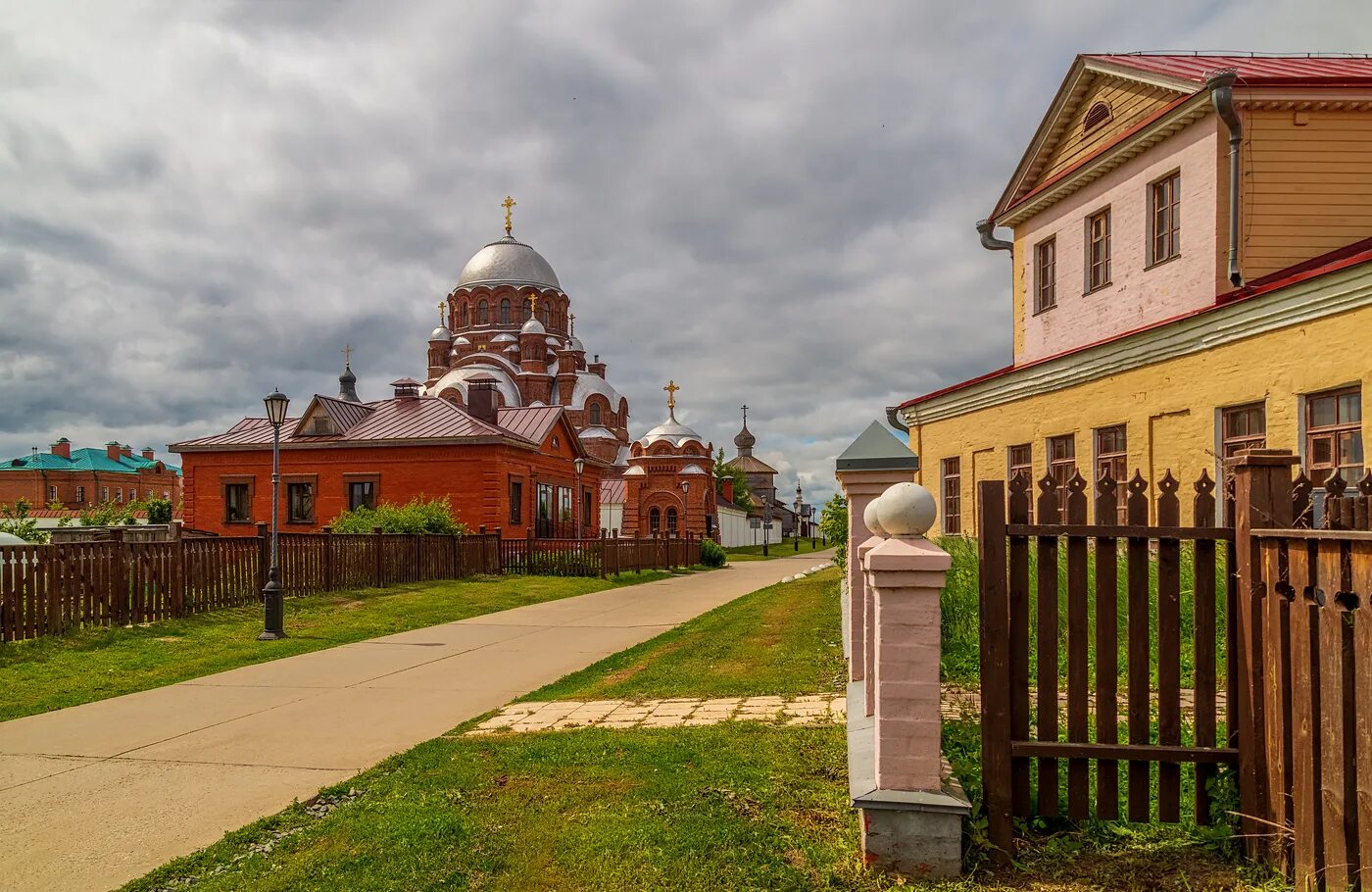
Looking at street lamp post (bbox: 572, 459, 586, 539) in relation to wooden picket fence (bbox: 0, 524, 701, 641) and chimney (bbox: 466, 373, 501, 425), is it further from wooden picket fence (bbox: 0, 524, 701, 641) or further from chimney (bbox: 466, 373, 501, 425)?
wooden picket fence (bbox: 0, 524, 701, 641)

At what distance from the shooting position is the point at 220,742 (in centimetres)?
672

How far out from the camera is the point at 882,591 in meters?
3.79

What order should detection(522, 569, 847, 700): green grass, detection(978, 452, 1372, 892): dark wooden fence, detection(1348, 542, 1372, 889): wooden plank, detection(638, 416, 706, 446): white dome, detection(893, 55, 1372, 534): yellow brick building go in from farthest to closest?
1. detection(638, 416, 706, 446): white dome
2. detection(893, 55, 1372, 534): yellow brick building
3. detection(522, 569, 847, 700): green grass
4. detection(978, 452, 1372, 892): dark wooden fence
5. detection(1348, 542, 1372, 889): wooden plank

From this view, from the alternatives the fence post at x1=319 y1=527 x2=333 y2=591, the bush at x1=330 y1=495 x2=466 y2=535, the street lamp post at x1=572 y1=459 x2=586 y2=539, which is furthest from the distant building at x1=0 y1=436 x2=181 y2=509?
the fence post at x1=319 y1=527 x2=333 y2=591

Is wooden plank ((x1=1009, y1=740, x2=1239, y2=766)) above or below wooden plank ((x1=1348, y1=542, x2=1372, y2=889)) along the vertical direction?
below

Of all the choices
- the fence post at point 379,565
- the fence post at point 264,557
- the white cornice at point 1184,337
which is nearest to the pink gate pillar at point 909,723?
the white cornice at point 1184,337

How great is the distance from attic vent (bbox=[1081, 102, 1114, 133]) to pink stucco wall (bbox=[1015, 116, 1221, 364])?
42.4 inches

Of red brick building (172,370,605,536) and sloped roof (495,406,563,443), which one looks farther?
sloped roof (495,406,563,443)

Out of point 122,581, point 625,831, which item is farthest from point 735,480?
point 625,831

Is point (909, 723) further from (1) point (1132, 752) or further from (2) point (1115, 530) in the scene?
(2) point (1115, 530)

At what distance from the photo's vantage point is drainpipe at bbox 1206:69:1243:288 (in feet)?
40.2

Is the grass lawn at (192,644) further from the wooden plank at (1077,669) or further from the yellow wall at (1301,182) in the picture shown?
the yellow wall at (1301,182)

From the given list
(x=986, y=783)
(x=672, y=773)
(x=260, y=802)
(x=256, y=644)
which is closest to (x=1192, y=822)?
(x=986, y=783)

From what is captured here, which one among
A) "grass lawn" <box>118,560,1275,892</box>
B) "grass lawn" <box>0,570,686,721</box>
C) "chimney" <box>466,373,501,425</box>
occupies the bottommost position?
"grass lawn" <box>0,570,686,721</box>
